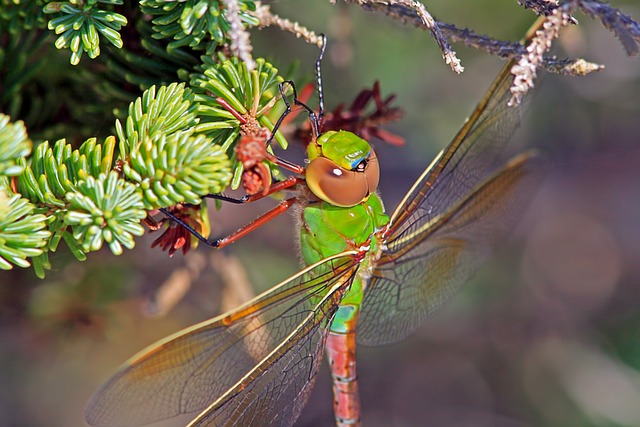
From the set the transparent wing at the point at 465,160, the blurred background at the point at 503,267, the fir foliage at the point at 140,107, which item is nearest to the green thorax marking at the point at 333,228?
the transparent wing at the point at 465,160

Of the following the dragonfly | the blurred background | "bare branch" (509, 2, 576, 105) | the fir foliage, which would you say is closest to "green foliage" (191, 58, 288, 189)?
the fir foliage

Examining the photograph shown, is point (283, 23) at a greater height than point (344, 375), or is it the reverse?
point (283, 23)

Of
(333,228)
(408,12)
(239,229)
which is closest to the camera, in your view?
(408,12)

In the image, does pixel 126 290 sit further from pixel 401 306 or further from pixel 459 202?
pixel 459 202

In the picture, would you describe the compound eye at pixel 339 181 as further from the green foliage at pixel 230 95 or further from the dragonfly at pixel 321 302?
the green foliage at pixel 230 95

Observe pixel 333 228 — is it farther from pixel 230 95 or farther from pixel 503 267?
pixel 503 267

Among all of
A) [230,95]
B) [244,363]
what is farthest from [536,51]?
[244,363]
